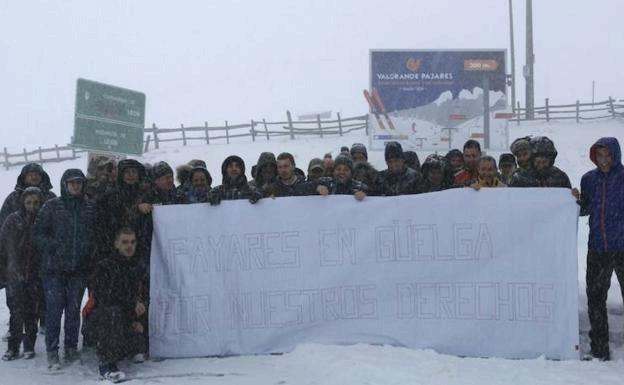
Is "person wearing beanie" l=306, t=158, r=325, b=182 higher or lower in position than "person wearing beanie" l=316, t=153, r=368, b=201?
higher

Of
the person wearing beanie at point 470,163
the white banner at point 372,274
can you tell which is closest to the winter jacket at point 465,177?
the person wearing beanie at point 470,163

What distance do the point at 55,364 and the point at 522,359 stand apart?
3.92 metres

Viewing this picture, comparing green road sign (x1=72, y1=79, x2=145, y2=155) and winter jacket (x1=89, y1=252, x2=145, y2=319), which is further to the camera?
green road sign (x1=72, y1=79, x2=145, y2=155)

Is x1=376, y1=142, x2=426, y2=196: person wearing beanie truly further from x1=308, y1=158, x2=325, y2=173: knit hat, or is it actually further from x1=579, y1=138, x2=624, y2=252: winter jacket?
x1=579, y1=138, x2=624, y2=252: winter jacket

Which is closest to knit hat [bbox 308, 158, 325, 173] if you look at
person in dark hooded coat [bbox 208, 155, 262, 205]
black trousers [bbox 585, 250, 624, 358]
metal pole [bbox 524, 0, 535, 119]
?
person in dark hooded coat [bbox 208, 155, 262, 205]

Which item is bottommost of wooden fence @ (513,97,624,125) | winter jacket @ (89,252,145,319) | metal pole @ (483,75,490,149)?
winter jacket @ (89,252,145,319)

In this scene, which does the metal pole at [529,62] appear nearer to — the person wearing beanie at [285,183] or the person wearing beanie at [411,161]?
the person wearing beanie at [411,161]

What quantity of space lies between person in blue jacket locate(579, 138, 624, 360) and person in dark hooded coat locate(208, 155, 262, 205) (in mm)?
2825

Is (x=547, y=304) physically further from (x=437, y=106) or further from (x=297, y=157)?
(x=297, y=157)

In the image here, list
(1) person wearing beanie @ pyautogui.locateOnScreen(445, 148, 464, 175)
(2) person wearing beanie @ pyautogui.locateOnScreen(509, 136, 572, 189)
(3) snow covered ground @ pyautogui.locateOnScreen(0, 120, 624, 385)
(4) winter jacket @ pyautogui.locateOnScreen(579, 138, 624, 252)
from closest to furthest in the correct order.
Answer: (3) snow covered ground @ pyautogui.locateOnScreen(0, 120, 624, 385)
(4) winter jacket @ pyautogui.locateOnScreen(579, 138, 624, 252)
(2) person wearing beanie @ pyautogui.locateOnScreen(509, 136, 572, 189)
(1) person wearing beanie @ pyautogui.locateOnScreen(445, 148, 464, 175)

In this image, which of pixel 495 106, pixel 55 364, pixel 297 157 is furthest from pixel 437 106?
pixel 55 364

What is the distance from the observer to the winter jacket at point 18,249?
6230 millimetres

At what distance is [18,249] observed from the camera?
6.24 m

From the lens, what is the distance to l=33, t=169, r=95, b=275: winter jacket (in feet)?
19.3
